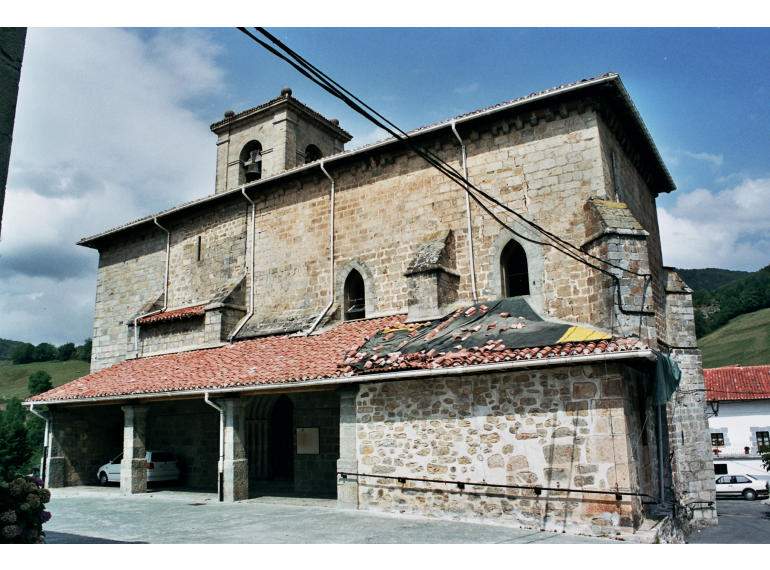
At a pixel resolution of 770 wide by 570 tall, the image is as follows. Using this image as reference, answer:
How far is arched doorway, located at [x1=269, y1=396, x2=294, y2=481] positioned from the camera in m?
16.9

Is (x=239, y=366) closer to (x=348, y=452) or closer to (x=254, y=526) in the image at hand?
(x=348, y=452)

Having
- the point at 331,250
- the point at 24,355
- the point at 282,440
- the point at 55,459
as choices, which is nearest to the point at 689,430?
the point at 331,250

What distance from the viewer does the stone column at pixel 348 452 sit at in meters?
11.6

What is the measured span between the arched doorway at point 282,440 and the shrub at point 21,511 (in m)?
11.0

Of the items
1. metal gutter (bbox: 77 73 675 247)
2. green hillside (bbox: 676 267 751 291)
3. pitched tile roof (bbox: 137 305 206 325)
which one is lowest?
pitched tile roof (bbox: 137 305 206 325)

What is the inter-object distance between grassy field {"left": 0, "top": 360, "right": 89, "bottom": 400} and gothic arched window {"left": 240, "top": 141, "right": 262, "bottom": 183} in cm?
6020

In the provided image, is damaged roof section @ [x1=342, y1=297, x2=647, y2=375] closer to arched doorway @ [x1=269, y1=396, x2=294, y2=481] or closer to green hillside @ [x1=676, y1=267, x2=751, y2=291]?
arched doorway @ [x1=269, y1=396, x2=294, y2=481]

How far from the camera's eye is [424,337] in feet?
39.2

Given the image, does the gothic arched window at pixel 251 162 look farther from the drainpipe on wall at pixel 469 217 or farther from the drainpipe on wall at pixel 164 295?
the drainpipe on wall at pixel 469 217

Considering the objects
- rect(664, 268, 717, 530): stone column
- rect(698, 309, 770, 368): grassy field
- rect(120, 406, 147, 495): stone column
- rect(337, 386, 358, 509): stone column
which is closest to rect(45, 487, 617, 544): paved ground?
rect(337, 386, 358, 509): stone column

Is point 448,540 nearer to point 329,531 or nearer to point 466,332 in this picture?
point 329,531

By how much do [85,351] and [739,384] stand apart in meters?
83.3

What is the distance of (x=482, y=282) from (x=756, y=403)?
26076 millimetres

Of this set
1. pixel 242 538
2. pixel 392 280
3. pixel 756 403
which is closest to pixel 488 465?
pixel 242 538
